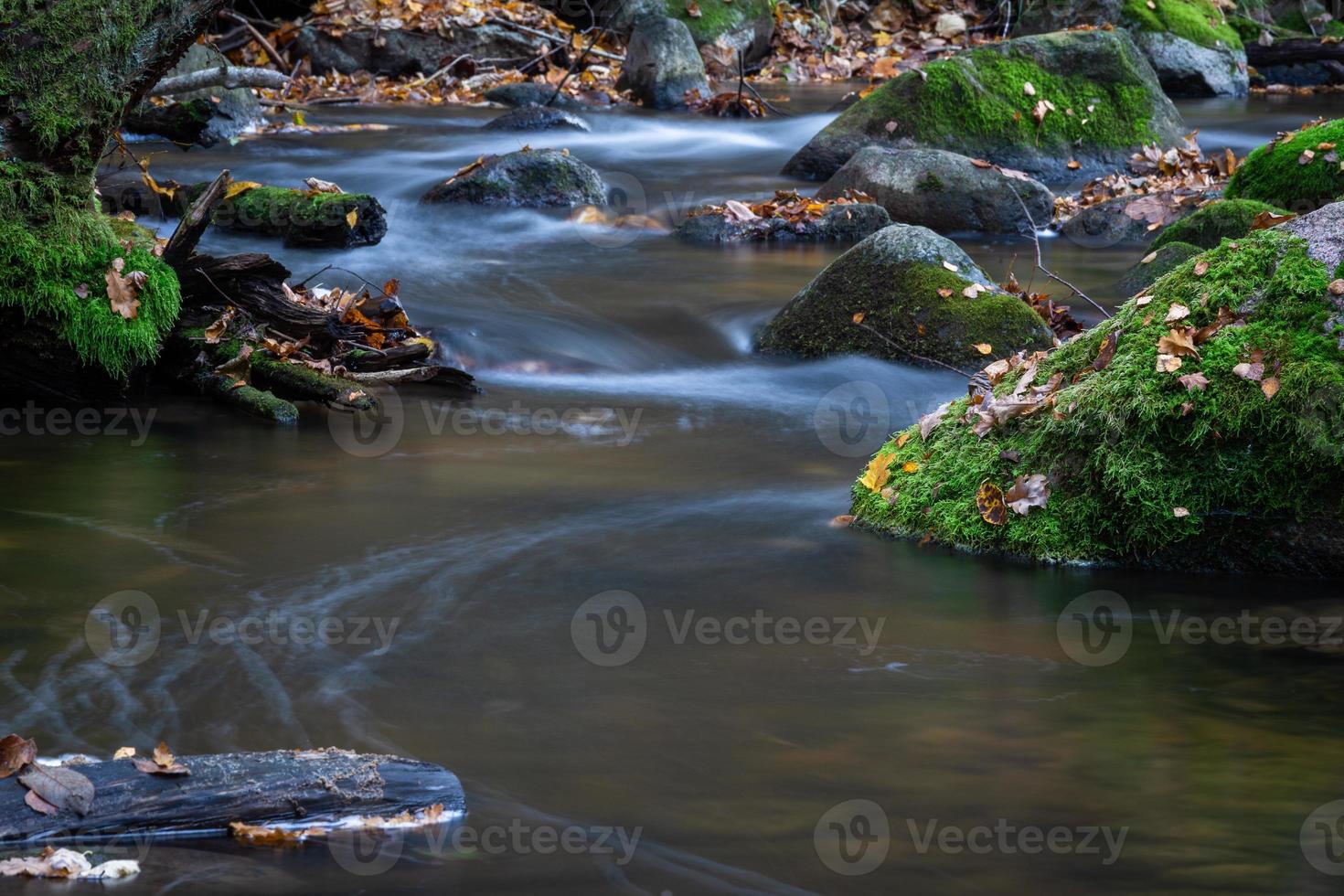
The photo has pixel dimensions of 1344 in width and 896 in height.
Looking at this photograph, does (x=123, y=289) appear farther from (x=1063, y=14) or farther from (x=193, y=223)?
(x=1063, y=14)

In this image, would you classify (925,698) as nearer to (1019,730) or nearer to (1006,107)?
(1019,730)

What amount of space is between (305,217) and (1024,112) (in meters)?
7.22

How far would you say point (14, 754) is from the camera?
9.56 feet

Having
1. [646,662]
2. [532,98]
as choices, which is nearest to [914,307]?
[646,662]

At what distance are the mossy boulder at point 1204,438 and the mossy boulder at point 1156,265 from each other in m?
3.25

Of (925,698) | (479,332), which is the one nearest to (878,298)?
(479,332)

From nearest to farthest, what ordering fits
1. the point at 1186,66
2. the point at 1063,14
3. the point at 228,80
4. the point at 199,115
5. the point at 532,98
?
the point at 228,80 → the point at 199,115 → the point at 532,98 → the point at 1186,66 → the point at 1063,14

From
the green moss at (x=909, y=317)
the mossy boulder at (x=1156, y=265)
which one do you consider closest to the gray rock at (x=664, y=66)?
the mossy boulder at (x=1156, y=265)

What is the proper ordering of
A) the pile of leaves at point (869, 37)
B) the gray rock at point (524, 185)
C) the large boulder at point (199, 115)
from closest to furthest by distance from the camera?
the gray rock at point (524, 185) < the large boulder at point (199, 115) < the pile of leaves at point (869, 37)

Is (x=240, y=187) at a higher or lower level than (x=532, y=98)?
lower

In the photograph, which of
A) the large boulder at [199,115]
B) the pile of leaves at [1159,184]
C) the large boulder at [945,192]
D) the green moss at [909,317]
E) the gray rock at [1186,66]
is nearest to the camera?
the green moss at [909,317]

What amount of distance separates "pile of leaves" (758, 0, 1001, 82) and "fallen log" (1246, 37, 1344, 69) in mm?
4241

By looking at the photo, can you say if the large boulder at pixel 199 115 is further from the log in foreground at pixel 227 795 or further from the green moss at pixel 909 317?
the log in foreground at pixel 227 795

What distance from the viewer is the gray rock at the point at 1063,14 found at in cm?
1847
